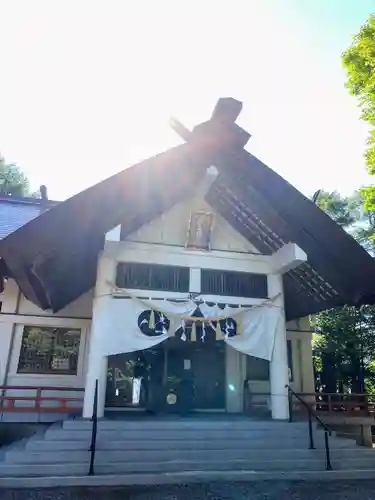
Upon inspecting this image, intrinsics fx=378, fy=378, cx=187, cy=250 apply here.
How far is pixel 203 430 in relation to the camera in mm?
5988

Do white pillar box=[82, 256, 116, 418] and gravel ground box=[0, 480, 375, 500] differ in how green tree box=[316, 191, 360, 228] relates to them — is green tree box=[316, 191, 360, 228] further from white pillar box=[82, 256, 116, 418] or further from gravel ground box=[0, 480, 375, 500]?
gravel ground box=[0, 480, 375, 500]

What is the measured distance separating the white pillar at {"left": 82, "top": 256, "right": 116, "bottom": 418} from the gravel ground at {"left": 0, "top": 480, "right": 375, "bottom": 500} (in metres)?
1.82

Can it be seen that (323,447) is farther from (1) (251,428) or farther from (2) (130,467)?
(2) (130,467)

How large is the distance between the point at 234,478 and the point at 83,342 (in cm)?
567

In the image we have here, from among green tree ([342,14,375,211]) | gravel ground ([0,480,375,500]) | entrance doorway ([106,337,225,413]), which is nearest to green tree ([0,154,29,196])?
entrance doorway ([106,337,225,413])

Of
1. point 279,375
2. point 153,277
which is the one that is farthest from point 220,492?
point 153,277

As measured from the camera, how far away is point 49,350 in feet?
31.0

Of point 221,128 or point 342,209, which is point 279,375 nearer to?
point 221,128

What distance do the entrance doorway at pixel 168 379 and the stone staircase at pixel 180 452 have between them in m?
2.90

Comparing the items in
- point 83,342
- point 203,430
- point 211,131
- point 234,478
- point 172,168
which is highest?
point 211,131

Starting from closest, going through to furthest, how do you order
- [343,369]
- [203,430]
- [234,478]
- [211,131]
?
[234,478], [203,430], [211,131], [343,369]

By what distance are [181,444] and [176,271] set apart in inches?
124

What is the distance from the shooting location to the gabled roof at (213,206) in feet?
19.8

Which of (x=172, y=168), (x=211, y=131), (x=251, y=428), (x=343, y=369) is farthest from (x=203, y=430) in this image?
(x=343, y=369)
